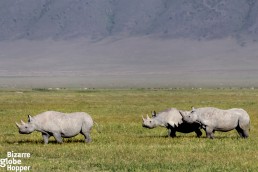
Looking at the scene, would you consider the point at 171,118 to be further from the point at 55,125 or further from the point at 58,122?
the point at 55,125

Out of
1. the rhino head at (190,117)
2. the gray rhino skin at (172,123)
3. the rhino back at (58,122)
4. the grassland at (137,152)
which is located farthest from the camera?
the gray rhino skin at (172,123)

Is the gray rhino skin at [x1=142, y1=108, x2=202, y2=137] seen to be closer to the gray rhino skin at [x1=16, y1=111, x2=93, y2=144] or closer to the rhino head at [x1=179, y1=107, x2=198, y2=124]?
the rhino head at [x1=179, y1=107, x2=198, y2=124]

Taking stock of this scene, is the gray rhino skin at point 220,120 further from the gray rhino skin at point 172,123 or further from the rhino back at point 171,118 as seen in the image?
the rhino back at point 171,118

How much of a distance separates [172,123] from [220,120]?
2.04m

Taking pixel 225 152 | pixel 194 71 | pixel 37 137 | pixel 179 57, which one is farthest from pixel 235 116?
pixel 179 57

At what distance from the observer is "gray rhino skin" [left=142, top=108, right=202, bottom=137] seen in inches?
1086

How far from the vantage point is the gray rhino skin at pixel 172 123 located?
27578 millimetres

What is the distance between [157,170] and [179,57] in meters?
177

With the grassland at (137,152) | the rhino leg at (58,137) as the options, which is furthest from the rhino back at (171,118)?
the rhino leg at (58,137)

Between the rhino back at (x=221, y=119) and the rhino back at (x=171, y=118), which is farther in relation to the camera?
the rhino back at (x=171, y=118)

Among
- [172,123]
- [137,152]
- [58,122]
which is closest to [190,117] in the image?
[172,123]

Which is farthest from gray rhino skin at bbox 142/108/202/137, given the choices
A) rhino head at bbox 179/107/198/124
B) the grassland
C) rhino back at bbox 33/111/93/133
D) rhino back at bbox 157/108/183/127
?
rhino back at bbox 33/111/93/133

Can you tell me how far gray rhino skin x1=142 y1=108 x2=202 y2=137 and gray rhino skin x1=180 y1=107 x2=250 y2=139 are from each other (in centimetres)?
44

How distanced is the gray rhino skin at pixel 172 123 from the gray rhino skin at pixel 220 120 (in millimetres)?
440
